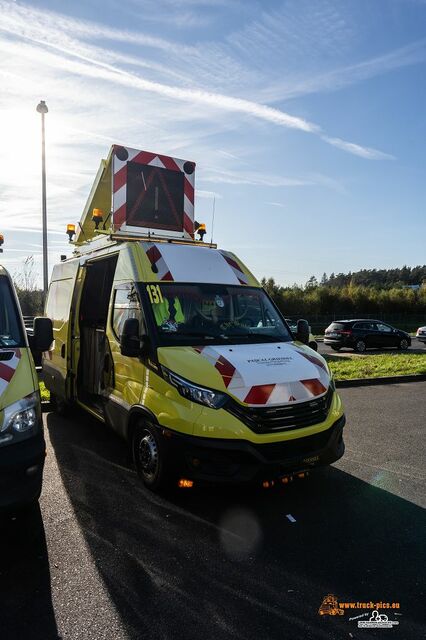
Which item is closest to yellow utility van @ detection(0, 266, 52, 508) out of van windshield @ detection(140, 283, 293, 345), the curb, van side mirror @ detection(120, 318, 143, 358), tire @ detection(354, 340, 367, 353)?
van side mirror @ detection(120, 318, 143, 358)

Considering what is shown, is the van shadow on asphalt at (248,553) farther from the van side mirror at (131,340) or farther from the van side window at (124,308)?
the van side window at (124,308)

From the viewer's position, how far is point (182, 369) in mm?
4059

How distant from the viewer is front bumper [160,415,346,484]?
3818 millimetres

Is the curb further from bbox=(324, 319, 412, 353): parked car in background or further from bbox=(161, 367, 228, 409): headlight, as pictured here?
bbox=(324, 319, 412, 353): parked car in background

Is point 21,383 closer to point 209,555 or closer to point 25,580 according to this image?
point 25,580

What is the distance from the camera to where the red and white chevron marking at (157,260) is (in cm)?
493

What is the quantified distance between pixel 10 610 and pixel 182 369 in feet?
6.67

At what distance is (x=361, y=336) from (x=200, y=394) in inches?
785

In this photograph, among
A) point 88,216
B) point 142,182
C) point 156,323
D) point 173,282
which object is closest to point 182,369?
point 156,323

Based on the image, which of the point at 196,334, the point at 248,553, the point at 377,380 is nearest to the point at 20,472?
the point at 248,553

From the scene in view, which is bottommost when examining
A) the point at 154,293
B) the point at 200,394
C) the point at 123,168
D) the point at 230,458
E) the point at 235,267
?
the point at 230,458

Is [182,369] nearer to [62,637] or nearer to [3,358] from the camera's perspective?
[3,358]

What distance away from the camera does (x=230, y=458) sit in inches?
151

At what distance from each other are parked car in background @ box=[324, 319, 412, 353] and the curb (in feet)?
36.3
